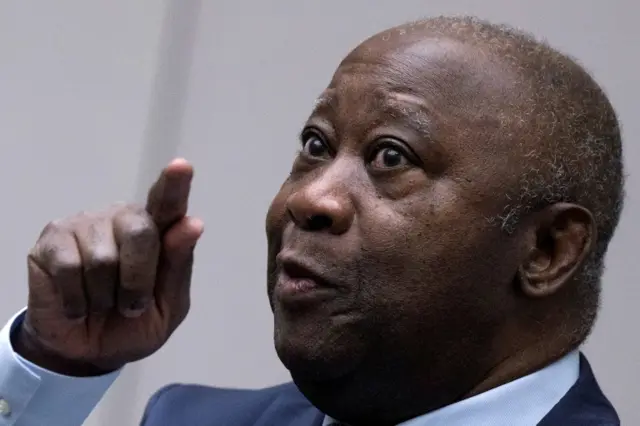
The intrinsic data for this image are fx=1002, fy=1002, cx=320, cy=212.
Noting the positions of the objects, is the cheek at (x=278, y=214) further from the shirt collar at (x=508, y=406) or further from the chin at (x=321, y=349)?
the shirt collar at (x=508, y=406)

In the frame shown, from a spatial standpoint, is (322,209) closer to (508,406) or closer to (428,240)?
(428,240)

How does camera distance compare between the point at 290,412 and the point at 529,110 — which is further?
the point at 290,412

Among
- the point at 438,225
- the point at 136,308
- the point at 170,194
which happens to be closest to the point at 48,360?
the point at 136,308

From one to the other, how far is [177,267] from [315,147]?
21 centimetres

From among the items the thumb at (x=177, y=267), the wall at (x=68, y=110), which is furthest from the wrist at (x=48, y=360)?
the wall at (x=68, y=110)

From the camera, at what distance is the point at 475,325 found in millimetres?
1065

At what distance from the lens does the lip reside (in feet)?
3.40

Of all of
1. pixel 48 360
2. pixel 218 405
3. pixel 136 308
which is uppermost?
pixel 136 308

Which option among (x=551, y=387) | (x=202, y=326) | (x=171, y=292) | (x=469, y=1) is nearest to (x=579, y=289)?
(x=551, y=387)

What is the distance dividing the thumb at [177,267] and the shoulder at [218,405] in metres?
0.20

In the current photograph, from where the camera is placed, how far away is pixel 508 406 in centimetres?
109

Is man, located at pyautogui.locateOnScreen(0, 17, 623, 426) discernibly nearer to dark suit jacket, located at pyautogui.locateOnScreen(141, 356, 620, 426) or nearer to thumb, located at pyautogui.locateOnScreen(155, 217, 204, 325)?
thumb, located at pyautogui.locateOnScreen(155, 217, 204, 325)

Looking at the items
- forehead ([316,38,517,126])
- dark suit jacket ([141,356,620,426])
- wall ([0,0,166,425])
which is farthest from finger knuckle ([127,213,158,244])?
wall ([0,0,166,425])

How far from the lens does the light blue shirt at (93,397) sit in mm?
1085
